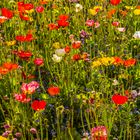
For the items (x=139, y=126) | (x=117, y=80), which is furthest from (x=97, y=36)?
(x=139, y=126)

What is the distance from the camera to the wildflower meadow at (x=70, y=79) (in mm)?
2295

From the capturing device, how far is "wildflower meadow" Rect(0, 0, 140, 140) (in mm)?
2295

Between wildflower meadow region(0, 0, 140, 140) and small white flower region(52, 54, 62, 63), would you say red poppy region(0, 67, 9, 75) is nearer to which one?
wildflower meadow region(0, 0, 140, 140)

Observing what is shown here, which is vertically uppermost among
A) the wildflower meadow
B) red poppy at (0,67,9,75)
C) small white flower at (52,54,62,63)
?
red poppy at (0,67,9,75)

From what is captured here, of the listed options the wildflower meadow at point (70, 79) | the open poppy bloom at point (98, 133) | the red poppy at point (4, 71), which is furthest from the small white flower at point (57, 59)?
the open poppy bloom at point (98, 133)

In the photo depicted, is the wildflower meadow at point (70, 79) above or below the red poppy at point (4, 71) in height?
below

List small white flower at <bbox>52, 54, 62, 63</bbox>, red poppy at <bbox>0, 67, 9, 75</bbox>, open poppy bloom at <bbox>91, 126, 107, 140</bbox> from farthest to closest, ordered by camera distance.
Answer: small white flower at <bbox>52, 54, 62, 63</bbox> → red poppy at <bbox>0, 67, 9, 75</bbox> → open poppy bloom at <bbox>91, 126, 107, 140</bbox>

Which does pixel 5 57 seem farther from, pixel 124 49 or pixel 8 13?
pixel 124 49

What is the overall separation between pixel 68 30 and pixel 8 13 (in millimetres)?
700

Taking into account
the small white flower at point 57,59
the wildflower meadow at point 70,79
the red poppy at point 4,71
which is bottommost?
the wildflower meadow at point 70,79

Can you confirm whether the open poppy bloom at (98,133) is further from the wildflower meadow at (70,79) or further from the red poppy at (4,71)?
the red poppy at (4,71)

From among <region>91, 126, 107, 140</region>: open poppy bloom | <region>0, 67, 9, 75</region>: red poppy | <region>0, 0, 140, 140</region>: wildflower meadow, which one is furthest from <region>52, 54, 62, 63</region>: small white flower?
<region>91, 126, 107, 140</region>: open poppy bloom

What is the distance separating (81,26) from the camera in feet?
12.1

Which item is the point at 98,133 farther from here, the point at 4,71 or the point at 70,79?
the point at 70,79
